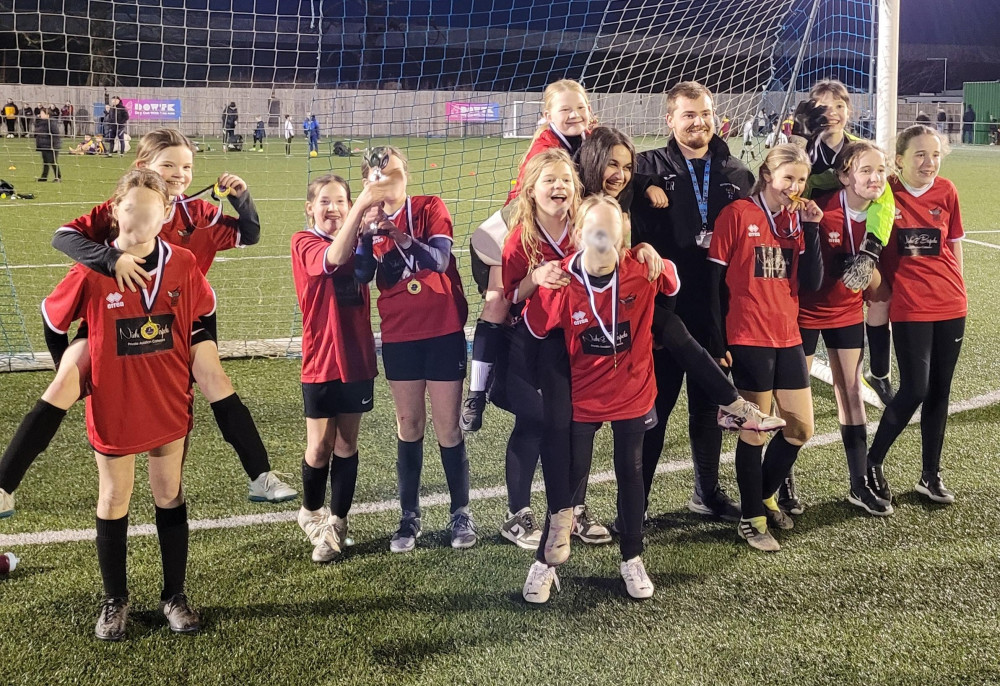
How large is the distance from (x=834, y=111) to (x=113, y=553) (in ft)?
10.7

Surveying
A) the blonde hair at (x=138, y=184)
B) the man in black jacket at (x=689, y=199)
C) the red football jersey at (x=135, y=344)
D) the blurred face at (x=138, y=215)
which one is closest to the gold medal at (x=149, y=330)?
the red football jersey at (x=135, y=344)

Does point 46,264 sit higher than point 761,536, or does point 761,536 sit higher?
point 761,536

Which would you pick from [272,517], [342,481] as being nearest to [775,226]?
[342,481]

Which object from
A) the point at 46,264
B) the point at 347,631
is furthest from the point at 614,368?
Answer: the point at 46,264

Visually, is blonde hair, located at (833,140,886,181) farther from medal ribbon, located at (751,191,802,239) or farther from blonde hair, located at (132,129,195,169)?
Result: blonde hair, located at (132,129,195,169)

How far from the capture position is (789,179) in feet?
11.0

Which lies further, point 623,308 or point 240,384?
point 240,384

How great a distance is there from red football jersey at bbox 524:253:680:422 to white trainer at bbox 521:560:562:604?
0.56m

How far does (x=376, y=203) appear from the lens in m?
3.13

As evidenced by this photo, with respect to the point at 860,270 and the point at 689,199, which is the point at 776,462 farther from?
the point at 689,199

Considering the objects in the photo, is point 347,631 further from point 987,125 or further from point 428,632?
point 987,125

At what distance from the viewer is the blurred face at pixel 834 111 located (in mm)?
3812

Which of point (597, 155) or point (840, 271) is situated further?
point (840, 271)

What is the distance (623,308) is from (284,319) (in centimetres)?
490
